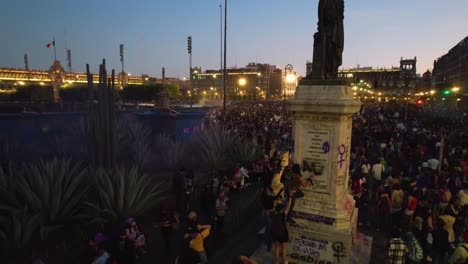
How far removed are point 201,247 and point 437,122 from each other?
26.4 m

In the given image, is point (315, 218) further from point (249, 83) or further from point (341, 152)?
point (249, 83)

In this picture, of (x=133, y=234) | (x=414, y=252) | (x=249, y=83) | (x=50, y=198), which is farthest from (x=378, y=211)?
(x=249, y=83)

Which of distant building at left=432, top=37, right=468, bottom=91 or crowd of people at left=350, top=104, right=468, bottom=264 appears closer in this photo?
crowd of people at left=350, top=104, right=468, bottom=264

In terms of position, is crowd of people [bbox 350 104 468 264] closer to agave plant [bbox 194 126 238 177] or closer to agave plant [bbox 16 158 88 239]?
agave plant [bbox 194 126 238 177]

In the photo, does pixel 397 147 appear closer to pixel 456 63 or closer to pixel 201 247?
pixel 201 247

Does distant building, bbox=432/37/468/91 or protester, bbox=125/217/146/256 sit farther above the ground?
distant building, bbox=432/37/468/91

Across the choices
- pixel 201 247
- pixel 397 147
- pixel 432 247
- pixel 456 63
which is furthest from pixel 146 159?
pixel 456 63

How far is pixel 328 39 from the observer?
21.8 ft

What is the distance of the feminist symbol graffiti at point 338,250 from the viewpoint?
19.9 ft

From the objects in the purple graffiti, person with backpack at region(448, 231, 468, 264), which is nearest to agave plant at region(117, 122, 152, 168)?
the purple graffiti

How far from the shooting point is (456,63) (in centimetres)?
6838

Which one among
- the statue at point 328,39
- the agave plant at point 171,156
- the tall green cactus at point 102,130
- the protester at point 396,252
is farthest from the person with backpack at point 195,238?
the agave plant at point 171,156

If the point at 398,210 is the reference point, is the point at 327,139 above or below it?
above

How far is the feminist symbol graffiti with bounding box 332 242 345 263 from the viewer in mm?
6059
